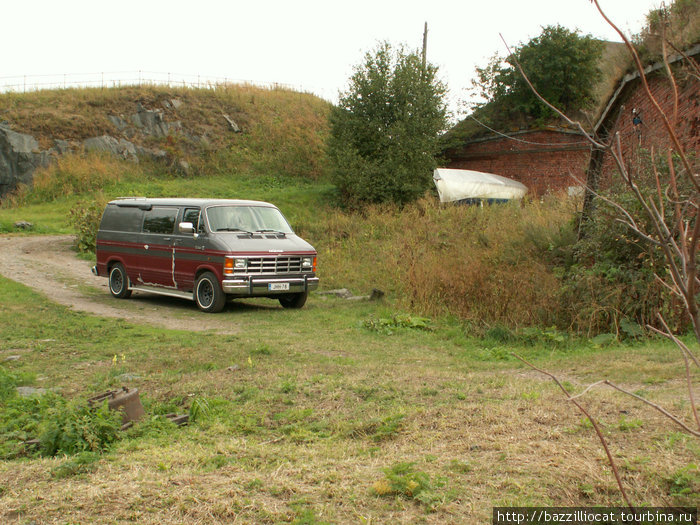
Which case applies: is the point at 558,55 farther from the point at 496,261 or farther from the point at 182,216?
the point at 182,216

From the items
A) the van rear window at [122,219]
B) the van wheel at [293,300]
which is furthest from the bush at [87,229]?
the van wheel at [293,300]

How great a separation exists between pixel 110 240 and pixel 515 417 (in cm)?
1230

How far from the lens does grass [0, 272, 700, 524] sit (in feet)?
12.5

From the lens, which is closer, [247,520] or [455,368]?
[247,520]

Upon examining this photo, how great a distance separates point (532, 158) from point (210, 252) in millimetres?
20538

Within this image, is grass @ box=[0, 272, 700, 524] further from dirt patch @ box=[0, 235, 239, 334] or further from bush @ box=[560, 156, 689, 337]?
dirt patch @ box=[0, 235, 239, 334]

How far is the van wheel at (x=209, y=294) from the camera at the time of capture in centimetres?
1313

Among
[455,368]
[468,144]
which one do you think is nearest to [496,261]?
[455,368]

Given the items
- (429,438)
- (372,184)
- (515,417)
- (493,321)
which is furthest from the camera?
(372,184)

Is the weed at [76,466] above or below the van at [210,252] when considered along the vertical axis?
below

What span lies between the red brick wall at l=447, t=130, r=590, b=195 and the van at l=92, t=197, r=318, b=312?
1613 cm

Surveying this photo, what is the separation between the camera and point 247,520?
362 cm

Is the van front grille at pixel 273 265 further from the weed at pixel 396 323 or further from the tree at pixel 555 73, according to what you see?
the tree at pixel 555 73

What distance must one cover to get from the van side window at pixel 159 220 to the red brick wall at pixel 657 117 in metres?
8.68
